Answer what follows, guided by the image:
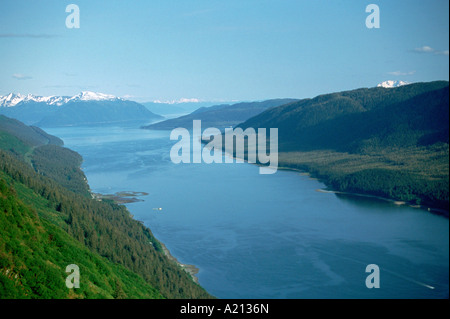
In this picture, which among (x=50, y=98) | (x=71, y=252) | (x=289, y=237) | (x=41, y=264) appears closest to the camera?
(x=41, y=264)

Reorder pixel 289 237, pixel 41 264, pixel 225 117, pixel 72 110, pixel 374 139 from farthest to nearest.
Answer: pixel 72 110 < pixel 225 117 < pixel 374 139 < pixel 289 237 < pixel 41 264

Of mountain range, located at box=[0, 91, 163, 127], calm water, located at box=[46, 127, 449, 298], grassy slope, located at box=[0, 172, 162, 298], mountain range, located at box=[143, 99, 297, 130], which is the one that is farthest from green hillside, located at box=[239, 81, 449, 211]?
mountain range, located at box=[0, 91, 163, 127]

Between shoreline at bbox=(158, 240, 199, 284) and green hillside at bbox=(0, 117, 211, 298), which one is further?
shoreline at bbox=(158, 240, 199, 284)

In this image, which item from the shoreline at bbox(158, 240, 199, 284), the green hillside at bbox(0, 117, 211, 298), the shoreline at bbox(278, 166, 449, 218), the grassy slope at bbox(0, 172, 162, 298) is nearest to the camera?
the grassy slope at bbox(0, 172, 162, 298)

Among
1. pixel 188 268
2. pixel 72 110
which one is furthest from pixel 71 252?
pixel 72 110

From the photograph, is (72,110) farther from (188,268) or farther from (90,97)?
(188,268)

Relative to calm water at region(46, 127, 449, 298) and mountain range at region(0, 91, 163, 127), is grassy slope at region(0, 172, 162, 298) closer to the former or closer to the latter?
calm water at region(46, 127, 449, 298)
